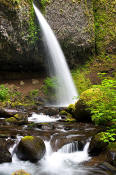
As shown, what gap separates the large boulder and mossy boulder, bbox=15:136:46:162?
10097 millimetres

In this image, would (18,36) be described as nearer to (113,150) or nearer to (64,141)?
(64,141)

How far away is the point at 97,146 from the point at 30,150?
5.62 feet

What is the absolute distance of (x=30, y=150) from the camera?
180 inches

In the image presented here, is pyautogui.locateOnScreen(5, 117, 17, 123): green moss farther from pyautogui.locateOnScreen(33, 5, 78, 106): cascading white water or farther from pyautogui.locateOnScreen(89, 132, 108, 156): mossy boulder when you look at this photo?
pyautogui.locateOnScreen(33, 5, 78, 106): cascading white water

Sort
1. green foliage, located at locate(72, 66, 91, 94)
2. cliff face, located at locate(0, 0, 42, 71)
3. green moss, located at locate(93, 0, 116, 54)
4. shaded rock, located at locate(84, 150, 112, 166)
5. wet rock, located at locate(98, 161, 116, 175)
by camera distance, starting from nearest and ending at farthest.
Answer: wet rock, located at locate(98, 161, 116, 175)
shaded rock, located at locate(84, 150, 112, 166)
cliff face, located at locate(0, 0, 42, 71)
green foliage, located at locate(72, 66, 91, 94)
green moss, located at locate(93, 0, 116, 54)

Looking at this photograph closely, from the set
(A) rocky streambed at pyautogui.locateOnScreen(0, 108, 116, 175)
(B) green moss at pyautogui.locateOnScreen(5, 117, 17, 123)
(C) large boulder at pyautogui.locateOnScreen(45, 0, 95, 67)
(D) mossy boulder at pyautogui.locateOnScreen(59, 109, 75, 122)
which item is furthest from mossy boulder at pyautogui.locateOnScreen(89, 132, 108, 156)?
(C) large boulder at pyautogui.locateOnScreen(45, 0, 95, 67)

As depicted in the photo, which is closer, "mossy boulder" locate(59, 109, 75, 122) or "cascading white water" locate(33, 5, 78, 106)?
"mossy boulder" locate(59, 109, 75, 122)

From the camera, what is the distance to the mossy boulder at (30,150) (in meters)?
4.57

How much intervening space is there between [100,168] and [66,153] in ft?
3.59

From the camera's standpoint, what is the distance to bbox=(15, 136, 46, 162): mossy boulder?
457 cm

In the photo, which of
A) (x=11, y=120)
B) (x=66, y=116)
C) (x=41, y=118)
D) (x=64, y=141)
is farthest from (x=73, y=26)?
(x=64, y=141)

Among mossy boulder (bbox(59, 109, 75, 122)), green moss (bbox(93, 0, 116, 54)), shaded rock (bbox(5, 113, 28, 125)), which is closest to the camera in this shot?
shaded rock (bbox(5, 113, 28, 125))

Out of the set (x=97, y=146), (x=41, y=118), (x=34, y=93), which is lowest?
(x=97, y=146)

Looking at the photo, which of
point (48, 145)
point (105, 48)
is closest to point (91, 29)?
point (105, 48)
